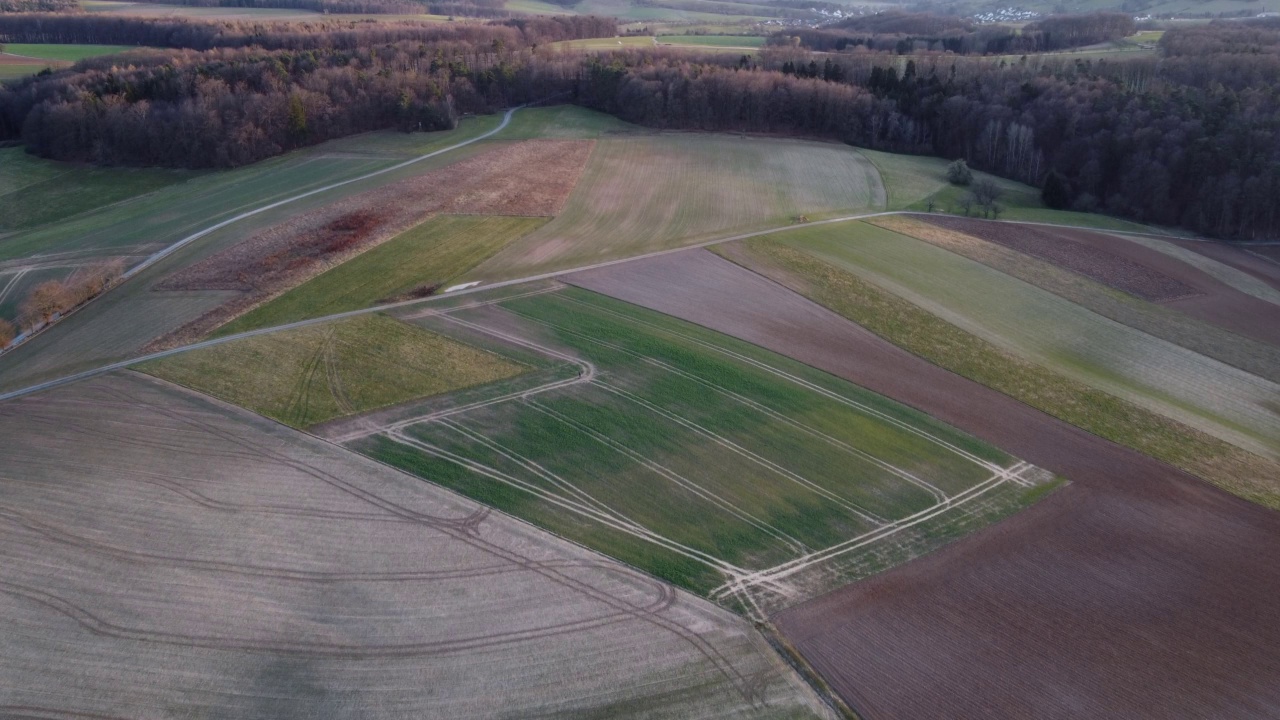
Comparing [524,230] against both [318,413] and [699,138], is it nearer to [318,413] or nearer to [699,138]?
[318,413]

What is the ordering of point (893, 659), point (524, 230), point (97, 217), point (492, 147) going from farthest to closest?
1. point (492, 147)
2. point (97, 217)
3. point (524, 230)
4. point (893, 659)

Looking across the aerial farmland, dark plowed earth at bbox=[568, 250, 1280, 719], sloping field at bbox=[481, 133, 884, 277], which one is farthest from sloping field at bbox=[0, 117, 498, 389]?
dark plowed earth at bbox=[568, 250, 1280, 719]

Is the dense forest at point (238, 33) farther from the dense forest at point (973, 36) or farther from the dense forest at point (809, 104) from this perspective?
the dense forest at point (973, 36)

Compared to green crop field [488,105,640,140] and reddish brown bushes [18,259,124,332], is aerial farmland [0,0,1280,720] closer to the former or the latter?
reddish brown bushes [18,259,124,332]

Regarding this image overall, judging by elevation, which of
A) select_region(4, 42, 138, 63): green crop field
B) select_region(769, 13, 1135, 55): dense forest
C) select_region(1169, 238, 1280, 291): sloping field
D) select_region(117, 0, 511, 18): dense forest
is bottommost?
select_region(1169, 238, 1280, 291): sloping field

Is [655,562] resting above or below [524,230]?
below

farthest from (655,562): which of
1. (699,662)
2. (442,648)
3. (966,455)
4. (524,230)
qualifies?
(524,230)
